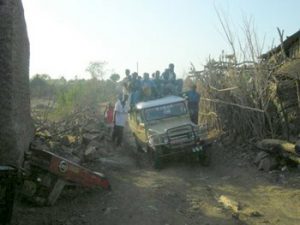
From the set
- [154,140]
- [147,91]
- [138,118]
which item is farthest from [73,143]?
[147,91]

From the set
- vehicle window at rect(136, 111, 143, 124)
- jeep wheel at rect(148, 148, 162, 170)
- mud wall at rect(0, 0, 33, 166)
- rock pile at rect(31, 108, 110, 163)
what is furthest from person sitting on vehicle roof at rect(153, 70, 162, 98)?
mud wall at rect(0, 0, 33, 166)

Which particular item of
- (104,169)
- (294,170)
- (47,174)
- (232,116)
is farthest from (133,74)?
(47,174)

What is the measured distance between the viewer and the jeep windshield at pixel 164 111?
1345cm

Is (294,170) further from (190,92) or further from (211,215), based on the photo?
(190,92)

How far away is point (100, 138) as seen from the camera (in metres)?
15.9

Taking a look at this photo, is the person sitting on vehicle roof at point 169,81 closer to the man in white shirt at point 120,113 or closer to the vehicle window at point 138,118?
the man in white shirt at point 120,113

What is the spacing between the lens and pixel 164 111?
13.5 metres

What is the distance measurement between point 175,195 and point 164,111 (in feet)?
14.1

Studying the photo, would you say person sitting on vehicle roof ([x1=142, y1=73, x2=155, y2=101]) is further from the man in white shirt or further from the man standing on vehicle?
the man standing on vehicle

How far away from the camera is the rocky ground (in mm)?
8000

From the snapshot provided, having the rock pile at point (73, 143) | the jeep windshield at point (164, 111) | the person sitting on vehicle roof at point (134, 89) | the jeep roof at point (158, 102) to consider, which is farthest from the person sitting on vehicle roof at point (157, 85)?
the rock pile at point (73, 143)

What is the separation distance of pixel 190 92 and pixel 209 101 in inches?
47.9

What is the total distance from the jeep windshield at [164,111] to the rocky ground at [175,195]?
1.36 meters

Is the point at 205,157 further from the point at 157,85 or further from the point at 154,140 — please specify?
the point at 157,85
